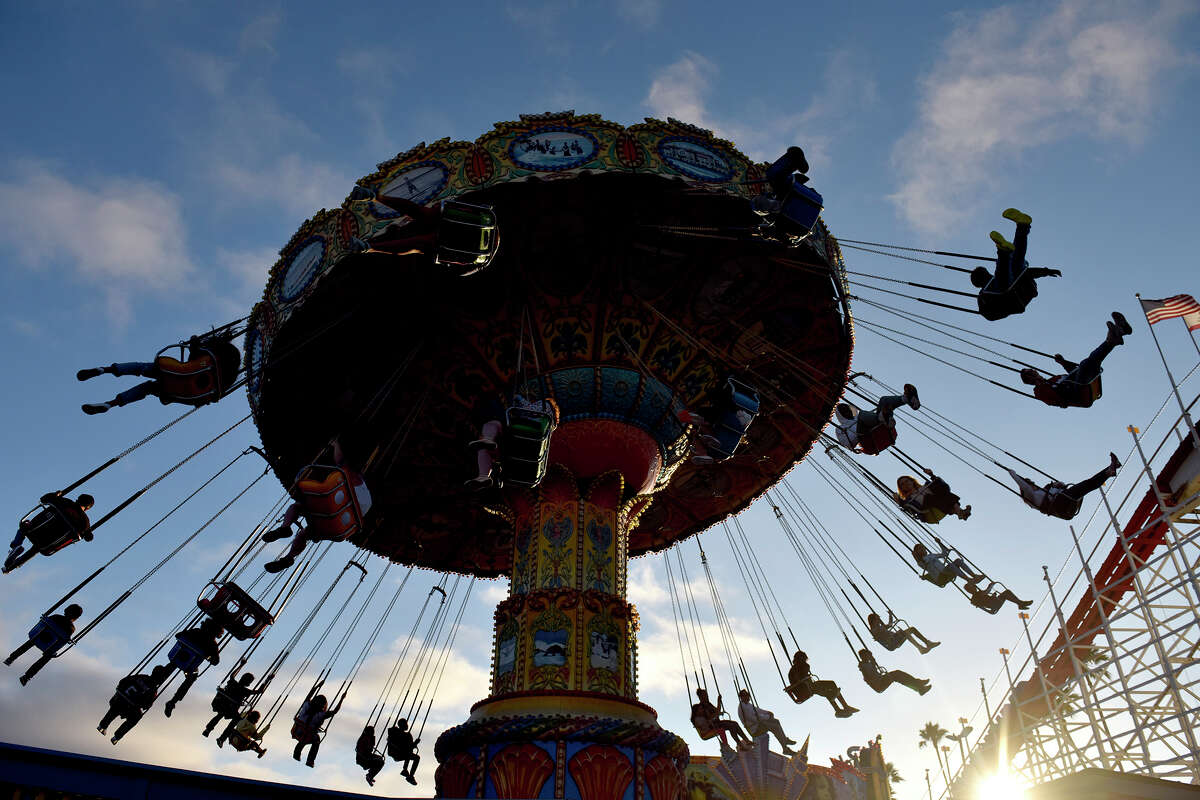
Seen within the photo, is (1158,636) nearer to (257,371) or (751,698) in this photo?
(751,698)

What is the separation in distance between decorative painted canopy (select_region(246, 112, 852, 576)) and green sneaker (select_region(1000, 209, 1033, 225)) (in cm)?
245

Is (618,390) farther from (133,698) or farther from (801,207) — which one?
(133,698)

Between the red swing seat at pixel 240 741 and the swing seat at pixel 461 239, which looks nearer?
the swing seat at pixel 461 239

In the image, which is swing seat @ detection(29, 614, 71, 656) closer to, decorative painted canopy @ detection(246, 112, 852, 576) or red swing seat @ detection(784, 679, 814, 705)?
decorative painted canopy @ detection(246, 112, 852, 576)

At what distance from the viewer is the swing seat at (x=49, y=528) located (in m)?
8.45

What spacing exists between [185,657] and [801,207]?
350 inches

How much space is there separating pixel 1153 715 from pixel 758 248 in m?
10.9

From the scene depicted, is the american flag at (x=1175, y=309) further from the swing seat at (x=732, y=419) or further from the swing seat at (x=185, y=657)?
the swing seat at (x=185, y=657)

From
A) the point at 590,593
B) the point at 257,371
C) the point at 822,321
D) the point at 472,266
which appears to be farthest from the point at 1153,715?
the point at 257,371

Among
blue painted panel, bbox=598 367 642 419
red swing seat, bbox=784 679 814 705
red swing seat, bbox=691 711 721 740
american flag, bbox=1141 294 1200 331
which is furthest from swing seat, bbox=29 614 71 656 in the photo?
american flag, bbox=1141 294 1200 331

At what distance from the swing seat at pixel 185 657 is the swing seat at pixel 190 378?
309 cm

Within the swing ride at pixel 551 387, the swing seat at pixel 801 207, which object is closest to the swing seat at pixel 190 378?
the swing ride at pixel 551 387

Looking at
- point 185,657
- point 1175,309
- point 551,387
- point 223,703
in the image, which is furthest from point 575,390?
point 1175,309

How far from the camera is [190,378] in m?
8.86
